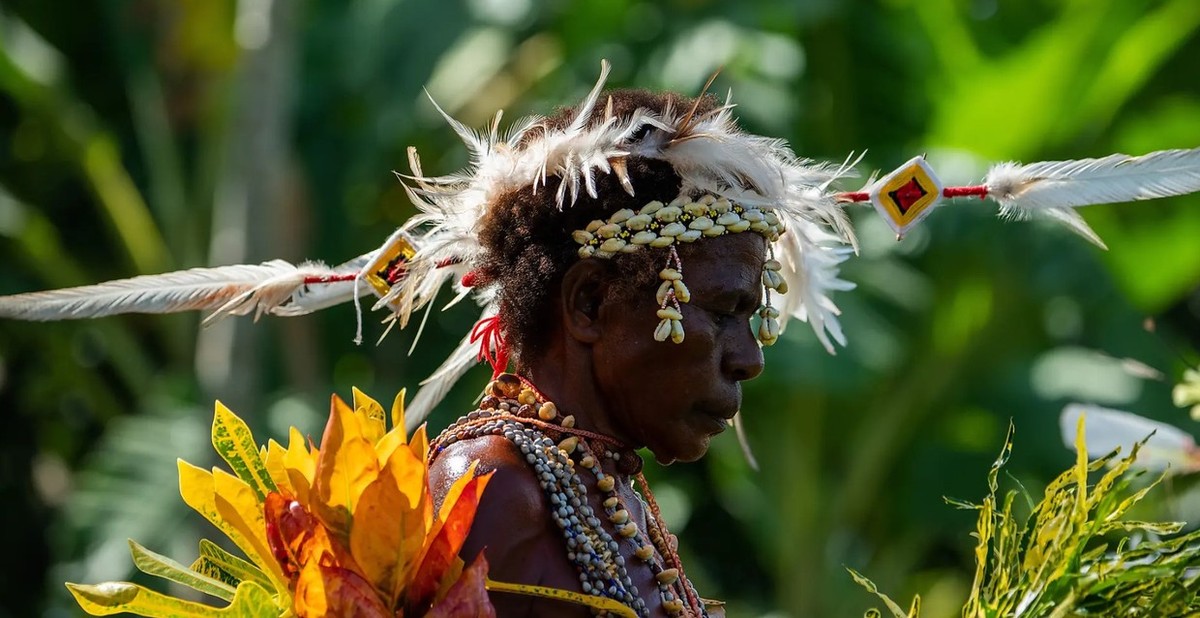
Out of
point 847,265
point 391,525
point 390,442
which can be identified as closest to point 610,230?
point 390,442

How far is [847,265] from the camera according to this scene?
29.2 ft

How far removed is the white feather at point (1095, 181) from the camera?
3.17 m

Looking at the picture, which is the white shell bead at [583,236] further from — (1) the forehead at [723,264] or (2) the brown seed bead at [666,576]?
(2) the brown seed bead at [666,576]

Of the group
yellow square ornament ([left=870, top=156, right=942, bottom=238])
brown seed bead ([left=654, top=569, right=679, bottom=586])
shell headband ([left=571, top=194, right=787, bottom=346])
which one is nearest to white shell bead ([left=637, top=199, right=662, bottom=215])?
shell headband ([left=571, top=194, right=787, bottom=346])

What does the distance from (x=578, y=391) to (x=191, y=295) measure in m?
0.82

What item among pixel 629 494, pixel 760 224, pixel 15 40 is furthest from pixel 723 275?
pixel 15 40

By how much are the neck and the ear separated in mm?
42

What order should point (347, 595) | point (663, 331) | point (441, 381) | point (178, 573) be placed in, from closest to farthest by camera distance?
point (347, 595), point (178, 573), point (663, 331), point (441, 381)

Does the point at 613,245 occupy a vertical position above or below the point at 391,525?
above

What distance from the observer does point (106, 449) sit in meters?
9.52

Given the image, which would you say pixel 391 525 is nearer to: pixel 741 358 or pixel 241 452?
pixel 241 452

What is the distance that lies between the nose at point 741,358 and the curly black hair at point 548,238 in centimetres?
18

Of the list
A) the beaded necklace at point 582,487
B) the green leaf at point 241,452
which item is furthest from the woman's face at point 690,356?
the green leaf at point 241,452

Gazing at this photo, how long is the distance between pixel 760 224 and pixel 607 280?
0.97 ft
